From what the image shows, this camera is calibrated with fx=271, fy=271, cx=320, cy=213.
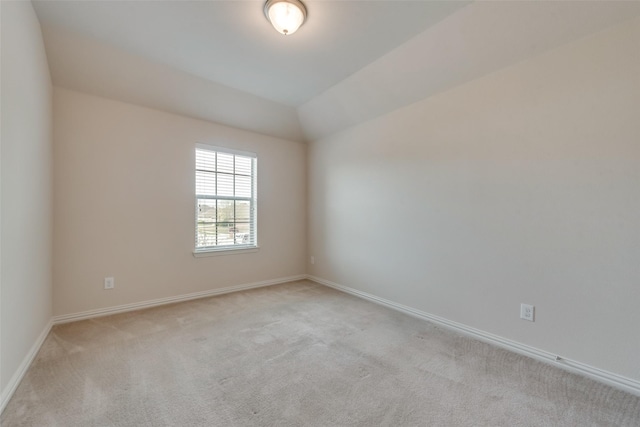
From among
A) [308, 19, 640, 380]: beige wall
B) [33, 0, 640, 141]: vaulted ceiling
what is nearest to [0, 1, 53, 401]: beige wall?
[33, 0, 640, 141]: vaulted ceiling

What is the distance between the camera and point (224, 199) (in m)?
3.73

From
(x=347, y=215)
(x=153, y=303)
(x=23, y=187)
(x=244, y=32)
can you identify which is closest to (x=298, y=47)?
(x=244, y=32)

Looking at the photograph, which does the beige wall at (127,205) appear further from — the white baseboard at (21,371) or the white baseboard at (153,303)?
the white baseboard at (21,371)

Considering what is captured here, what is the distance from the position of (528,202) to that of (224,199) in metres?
3.36

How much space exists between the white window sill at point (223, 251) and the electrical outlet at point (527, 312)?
3.13 metres

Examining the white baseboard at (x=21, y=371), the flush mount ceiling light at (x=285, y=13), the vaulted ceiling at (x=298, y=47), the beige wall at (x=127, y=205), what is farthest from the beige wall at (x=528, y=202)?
the white baseboard at (x=21, y=371)

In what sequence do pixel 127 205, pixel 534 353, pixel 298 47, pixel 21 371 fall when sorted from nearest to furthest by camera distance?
1. pixel 21 371
2. pixel 534 353
3. pixel 298 47
4. pixel 127 205

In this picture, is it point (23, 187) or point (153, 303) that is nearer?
point (23, 187)

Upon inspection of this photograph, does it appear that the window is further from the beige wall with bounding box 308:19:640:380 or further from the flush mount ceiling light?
the flush mount ceiling light

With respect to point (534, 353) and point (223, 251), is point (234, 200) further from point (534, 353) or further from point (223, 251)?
point (534, 353)

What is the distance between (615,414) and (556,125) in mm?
1836

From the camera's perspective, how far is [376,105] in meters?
3.17

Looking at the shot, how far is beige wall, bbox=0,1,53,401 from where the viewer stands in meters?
1.56

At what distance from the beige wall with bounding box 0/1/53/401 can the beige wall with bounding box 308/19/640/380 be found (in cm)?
308
